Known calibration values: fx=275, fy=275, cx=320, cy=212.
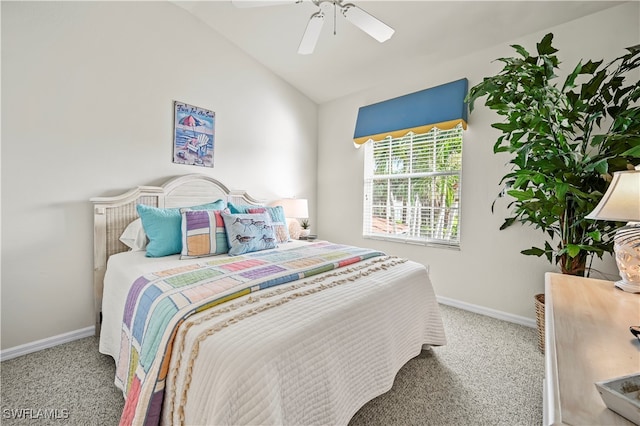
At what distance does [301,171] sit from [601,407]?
3.67 meters

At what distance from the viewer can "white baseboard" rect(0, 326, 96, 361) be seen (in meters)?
1.91

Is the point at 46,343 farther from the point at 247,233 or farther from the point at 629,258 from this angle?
the point at 629,258

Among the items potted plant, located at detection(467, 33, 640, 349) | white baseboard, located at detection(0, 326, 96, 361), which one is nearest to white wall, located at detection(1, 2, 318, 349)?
white baseboard, located at detection(0, 326, 96, 361)

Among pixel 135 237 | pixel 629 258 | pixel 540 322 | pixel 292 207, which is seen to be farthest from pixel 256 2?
pixel 540 322

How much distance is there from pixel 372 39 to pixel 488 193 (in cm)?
190

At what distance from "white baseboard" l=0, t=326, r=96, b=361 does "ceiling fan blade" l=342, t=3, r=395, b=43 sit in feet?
10.2

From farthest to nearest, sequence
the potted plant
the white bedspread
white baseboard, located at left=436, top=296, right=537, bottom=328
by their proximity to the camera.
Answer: white baseboard, located at left=436, top=296, right=537, bottom=328
the potted plant
the white bedspread

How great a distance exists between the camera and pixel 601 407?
532 mm

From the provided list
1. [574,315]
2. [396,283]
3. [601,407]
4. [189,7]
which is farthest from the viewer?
[189,7]

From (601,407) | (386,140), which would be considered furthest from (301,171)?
(601,407)

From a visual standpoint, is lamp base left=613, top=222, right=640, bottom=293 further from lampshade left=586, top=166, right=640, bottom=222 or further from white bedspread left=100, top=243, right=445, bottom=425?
white bedspread left=100, top=243, right=445, bottom=425

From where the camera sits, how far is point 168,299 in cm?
126

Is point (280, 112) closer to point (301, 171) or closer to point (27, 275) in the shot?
point (301, 171)

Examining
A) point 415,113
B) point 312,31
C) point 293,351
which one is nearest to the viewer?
point 293,351
